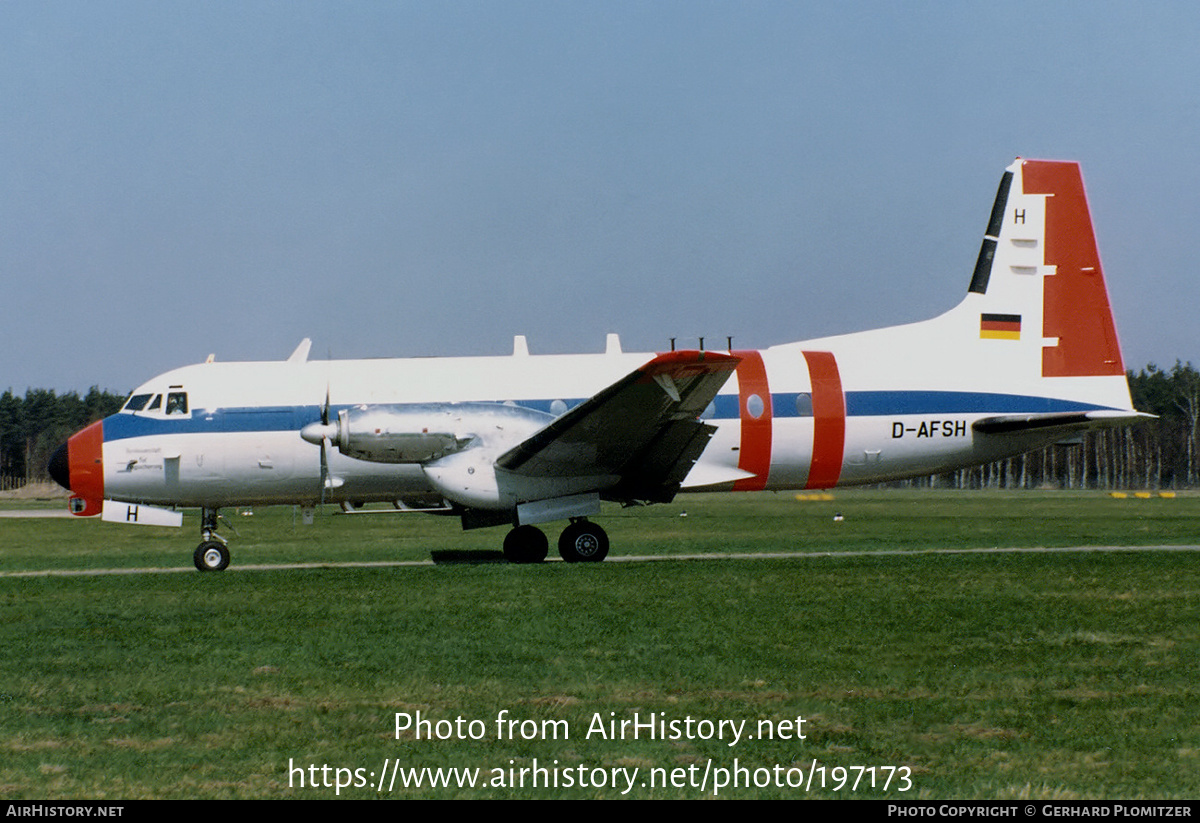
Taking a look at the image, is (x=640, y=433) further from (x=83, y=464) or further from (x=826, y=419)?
(x=83, y=464)

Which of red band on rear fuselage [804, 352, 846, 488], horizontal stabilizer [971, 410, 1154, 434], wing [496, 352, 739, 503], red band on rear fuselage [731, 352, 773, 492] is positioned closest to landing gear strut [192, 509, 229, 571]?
wing [496, 352, 739, 503]

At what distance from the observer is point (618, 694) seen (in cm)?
995

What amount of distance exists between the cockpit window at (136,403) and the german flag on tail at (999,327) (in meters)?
15.8

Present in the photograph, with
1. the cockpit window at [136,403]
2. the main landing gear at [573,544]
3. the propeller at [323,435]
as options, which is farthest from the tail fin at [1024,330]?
the cockpit window at [136,403]

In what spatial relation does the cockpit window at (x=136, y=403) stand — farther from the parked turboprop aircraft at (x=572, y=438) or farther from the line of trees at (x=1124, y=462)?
the line of trees at (x=1124, y=462)

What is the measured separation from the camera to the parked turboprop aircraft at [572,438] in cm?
2009

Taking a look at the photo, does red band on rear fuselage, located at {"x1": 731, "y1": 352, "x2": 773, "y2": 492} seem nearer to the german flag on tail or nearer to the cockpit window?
the german flag on tail

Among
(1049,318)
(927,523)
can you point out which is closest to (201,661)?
(1049,318)

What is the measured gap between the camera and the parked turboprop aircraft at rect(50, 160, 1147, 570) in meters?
20.1

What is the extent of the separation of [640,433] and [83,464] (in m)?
10.1

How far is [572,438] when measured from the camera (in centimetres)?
1927

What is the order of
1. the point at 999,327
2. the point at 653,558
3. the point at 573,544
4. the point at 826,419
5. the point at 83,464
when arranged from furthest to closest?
the point at 999,327 < the point at 653,558 < the point at 826,419 < the point at 83,464 < the point at 573,544

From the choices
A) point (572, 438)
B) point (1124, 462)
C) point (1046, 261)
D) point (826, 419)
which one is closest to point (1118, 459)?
point (1124, 462)

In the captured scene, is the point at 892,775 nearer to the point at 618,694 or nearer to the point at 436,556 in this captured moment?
the point at 618,694
